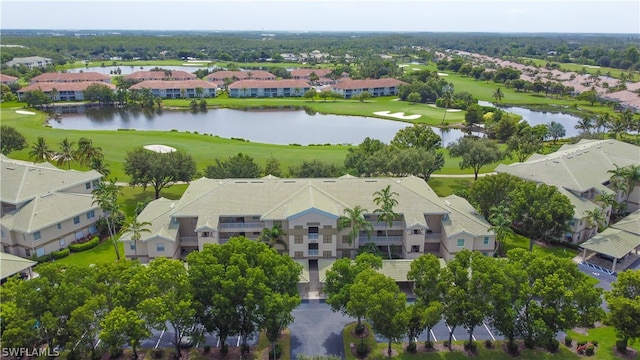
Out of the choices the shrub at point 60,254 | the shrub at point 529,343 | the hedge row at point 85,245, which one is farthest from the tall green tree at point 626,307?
the shrub at point 60,254

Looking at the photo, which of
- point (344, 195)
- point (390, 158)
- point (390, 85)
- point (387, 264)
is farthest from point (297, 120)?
point (387, 264)

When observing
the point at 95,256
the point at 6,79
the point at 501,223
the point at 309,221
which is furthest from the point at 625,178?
the point at 6,79

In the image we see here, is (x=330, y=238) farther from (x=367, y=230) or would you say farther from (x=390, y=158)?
(x=390, y=158)

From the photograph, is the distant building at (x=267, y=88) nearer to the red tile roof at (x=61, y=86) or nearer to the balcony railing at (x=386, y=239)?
the red tile roof at (x=61, y=86)

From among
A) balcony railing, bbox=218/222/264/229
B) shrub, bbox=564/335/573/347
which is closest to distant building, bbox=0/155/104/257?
balcony railing, bbox=218/222/264/229

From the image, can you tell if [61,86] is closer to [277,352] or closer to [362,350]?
[277,352]

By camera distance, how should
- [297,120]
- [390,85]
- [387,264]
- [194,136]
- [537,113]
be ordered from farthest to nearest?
1. [390,85]
2. [537,113]
3. [297,120]
4. [194,136]
5. [387,264]
